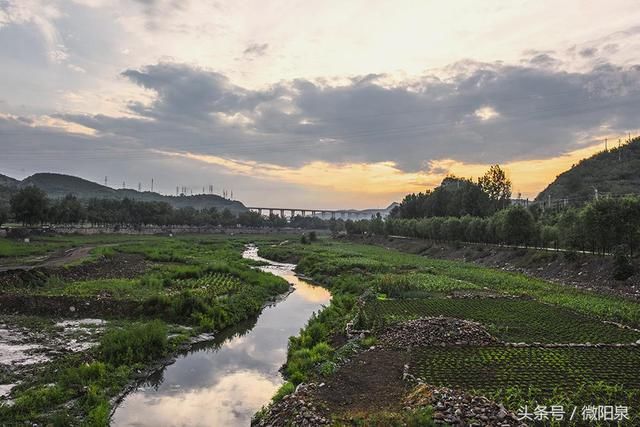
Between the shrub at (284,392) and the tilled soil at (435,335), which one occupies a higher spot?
the tilled soil at (435,335)

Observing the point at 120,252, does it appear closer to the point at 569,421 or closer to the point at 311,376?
the point at 311,376

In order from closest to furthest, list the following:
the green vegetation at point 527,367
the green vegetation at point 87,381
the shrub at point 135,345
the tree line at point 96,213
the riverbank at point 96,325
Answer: the green vegetation at point 87,381 < the green vegetation at point 527,367 < the riverbank at point 96,325 < the shrub at point 135,345 < the tree line at point 96,213

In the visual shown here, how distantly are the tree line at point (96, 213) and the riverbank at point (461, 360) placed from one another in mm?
84836

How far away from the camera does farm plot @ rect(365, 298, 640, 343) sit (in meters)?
22.5

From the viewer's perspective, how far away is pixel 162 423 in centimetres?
1608

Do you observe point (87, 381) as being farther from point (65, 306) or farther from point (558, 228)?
point (558, 228)

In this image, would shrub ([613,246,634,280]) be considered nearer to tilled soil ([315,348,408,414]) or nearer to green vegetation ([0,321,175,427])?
tilled soil ([315,348,408,414])

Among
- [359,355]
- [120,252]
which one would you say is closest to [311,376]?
[359,355]

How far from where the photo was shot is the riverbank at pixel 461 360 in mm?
13695

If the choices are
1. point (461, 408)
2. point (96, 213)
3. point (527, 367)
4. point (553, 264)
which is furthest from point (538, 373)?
point (96, 213)

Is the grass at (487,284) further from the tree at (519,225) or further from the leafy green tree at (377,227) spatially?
the leafy green tree at (377,227)

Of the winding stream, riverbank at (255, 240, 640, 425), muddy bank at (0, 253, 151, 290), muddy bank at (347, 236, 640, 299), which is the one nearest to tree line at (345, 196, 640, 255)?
muddy bank at (347, 236, 640, 299)

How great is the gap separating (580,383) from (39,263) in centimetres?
5173

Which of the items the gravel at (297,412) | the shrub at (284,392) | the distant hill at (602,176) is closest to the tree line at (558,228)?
the shrub at (284,392)
